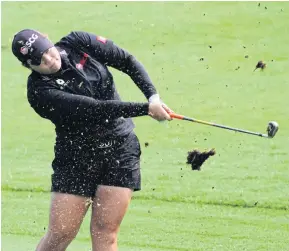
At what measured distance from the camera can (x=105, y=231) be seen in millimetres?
5781

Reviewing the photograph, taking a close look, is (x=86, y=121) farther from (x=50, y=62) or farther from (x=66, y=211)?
(x=66, y=211)

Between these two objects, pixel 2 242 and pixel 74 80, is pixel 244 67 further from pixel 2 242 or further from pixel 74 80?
pixel 74 80

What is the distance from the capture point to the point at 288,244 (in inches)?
295

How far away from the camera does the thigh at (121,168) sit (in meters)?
5.72

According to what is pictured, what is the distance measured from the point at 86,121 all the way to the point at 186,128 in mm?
7524

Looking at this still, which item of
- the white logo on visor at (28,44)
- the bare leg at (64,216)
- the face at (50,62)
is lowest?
the bare leg at (64,216)

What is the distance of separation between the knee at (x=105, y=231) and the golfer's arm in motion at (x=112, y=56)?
0.82 meters

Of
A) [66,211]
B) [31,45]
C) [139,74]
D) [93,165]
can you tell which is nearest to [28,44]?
[31,45]

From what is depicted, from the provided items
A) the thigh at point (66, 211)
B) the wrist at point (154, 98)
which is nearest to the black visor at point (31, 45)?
the wrist at point (154, 98)

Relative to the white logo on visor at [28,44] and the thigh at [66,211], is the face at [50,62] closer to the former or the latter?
the white logo on visor at [28,44]

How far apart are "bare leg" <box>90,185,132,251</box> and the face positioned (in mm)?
792

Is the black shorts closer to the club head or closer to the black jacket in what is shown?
the black jacket

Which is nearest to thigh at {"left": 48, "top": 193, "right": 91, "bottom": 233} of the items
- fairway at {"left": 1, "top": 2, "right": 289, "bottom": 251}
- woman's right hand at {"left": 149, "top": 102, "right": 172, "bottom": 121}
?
woman's right hand at {"left": 149, "top": 102, "right": 172, "bottom": 121}

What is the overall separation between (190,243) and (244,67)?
28.5 ft
